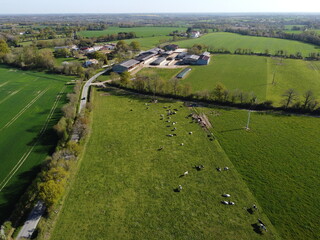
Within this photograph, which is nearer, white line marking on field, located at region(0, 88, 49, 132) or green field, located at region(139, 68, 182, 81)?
white line marking on field, located at region(0, 88, 49, 132)

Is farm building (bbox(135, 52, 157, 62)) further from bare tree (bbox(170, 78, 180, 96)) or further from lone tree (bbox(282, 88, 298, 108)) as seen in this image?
lone tree (bbox(282, 88, 298, 108))

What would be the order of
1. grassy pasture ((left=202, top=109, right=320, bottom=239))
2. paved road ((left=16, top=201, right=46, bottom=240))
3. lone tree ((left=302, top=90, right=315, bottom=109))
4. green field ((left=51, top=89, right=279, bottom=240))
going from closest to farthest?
paved road ((left=16, top=201, right=46, bottom=240)) < green field ((left=51, top=89, right=279, bottom=240)) < grassy pasture ((left=202, top=109, right=320, bottom=239)) < lone tree ((left=302, top=90, right=315, bottom=109))

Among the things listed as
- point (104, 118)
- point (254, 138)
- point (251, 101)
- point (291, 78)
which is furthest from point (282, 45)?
point (104, 118)

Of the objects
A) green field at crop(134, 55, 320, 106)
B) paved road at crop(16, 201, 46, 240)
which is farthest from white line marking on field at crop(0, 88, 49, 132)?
green field at crop(134, 55, 320, 106)

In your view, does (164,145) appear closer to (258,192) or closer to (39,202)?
(258,192)

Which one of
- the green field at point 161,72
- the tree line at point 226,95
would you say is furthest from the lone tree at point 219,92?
the green field at point 161,72

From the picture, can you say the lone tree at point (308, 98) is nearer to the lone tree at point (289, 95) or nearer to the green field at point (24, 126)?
the lone tree at point (289, 95)
